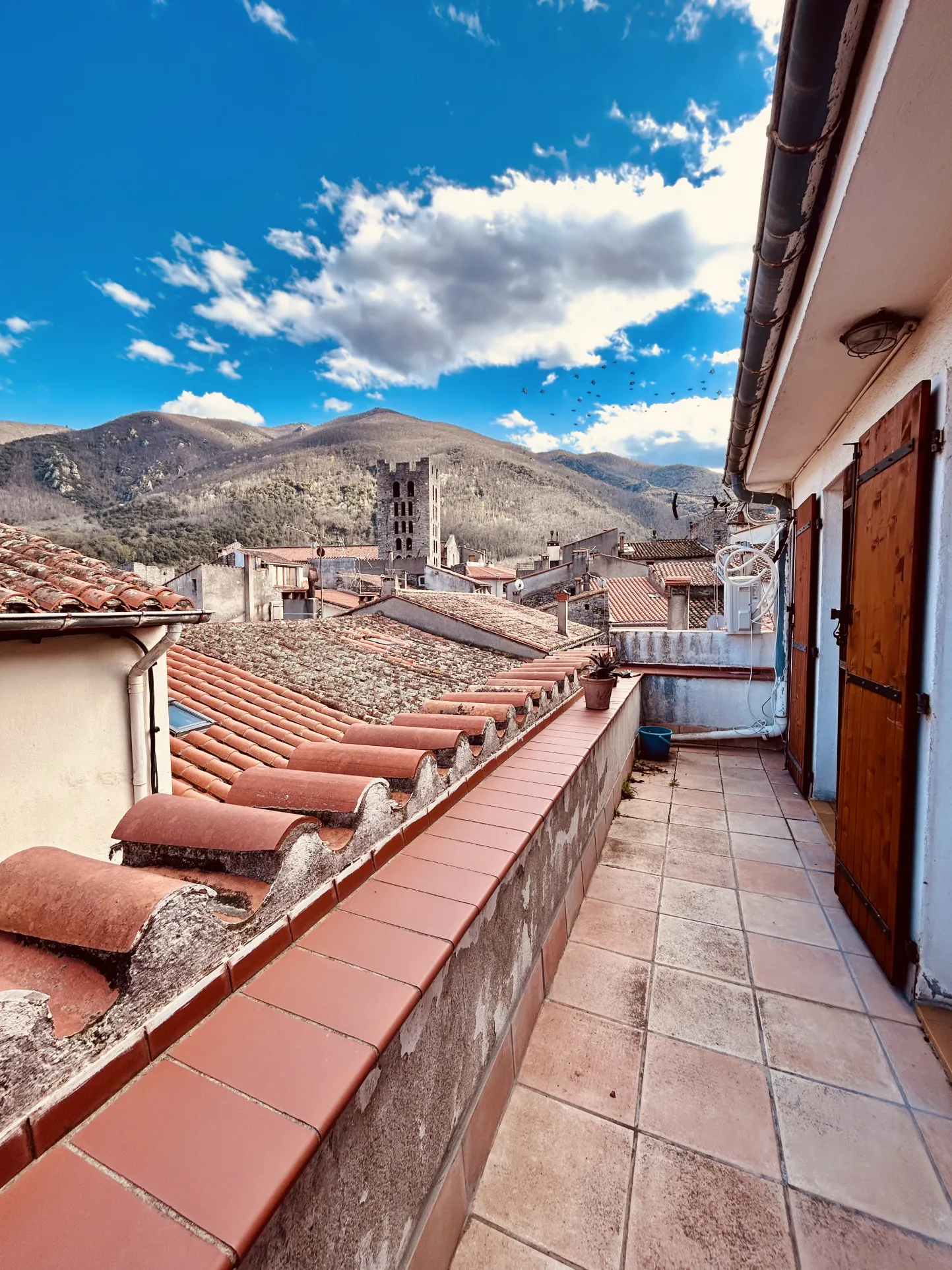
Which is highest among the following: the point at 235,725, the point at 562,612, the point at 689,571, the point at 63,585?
the point at 689,571

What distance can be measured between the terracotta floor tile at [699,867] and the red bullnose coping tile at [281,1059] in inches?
126

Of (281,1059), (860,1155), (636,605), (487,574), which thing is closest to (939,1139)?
(860,1155)

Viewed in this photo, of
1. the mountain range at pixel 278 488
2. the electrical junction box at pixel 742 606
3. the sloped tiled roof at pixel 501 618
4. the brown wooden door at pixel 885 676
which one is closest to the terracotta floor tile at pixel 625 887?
the brown wooden door at pixel 885 676

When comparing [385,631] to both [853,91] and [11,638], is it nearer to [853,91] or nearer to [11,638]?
[11,638]

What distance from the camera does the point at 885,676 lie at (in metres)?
2.68

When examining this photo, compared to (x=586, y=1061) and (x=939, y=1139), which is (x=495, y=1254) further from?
(x=939, y=1139)

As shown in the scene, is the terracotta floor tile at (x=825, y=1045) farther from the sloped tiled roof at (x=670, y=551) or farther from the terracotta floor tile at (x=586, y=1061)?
the sloped tiled roof at (x=670, y=551)

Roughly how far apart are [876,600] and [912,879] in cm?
137

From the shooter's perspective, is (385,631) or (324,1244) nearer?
(324,1244)

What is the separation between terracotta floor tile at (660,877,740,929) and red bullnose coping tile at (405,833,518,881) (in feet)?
6.59

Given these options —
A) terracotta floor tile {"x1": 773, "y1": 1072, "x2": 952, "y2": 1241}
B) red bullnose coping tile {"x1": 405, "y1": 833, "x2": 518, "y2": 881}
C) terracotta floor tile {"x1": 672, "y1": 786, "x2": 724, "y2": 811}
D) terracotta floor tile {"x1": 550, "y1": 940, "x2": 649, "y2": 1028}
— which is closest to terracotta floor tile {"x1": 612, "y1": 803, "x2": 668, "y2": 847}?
terracotta floor tile {"x1": 672, "y1": 786, "x2": 724, "y2": 811}

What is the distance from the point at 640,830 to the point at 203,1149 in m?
4.07

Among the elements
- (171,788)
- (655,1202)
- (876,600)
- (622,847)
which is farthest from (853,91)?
(171,788)

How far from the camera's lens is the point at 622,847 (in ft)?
13.3
